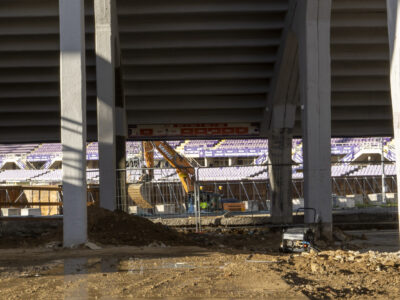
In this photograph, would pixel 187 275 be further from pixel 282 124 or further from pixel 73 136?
pixel 282 124

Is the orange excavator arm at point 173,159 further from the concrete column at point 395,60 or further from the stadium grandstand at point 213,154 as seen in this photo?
the stadium grandstand at point 213,154

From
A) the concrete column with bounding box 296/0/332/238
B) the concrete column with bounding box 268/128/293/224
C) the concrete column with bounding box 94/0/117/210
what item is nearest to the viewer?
the concrete column with bounding box 296/0/332/238

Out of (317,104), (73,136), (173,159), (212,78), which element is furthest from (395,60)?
(173,159)

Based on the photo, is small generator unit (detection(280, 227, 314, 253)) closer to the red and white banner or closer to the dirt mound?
the dirt mound

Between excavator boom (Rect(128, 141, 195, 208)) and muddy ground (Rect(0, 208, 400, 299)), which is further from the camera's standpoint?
excavator boom (Rect(128, 141, 195, 208))

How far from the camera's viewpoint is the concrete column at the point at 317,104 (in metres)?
15.8

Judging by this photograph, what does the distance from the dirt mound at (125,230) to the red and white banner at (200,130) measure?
733 centimetres

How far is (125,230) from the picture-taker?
13922 mm

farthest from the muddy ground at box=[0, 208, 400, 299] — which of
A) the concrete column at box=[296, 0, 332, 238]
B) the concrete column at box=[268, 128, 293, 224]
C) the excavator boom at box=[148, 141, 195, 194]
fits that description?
the excavator boom at box=[148, 141, 195, 194]

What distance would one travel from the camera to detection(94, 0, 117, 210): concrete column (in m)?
17.4

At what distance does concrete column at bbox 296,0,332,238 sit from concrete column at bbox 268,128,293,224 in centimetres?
517

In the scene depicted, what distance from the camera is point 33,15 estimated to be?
17609 mm

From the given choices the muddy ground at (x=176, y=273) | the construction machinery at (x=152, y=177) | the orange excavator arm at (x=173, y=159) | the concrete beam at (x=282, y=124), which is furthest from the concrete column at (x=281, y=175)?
the muddy ground at (x=176, y=273)

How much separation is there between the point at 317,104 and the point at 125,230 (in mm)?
6273
